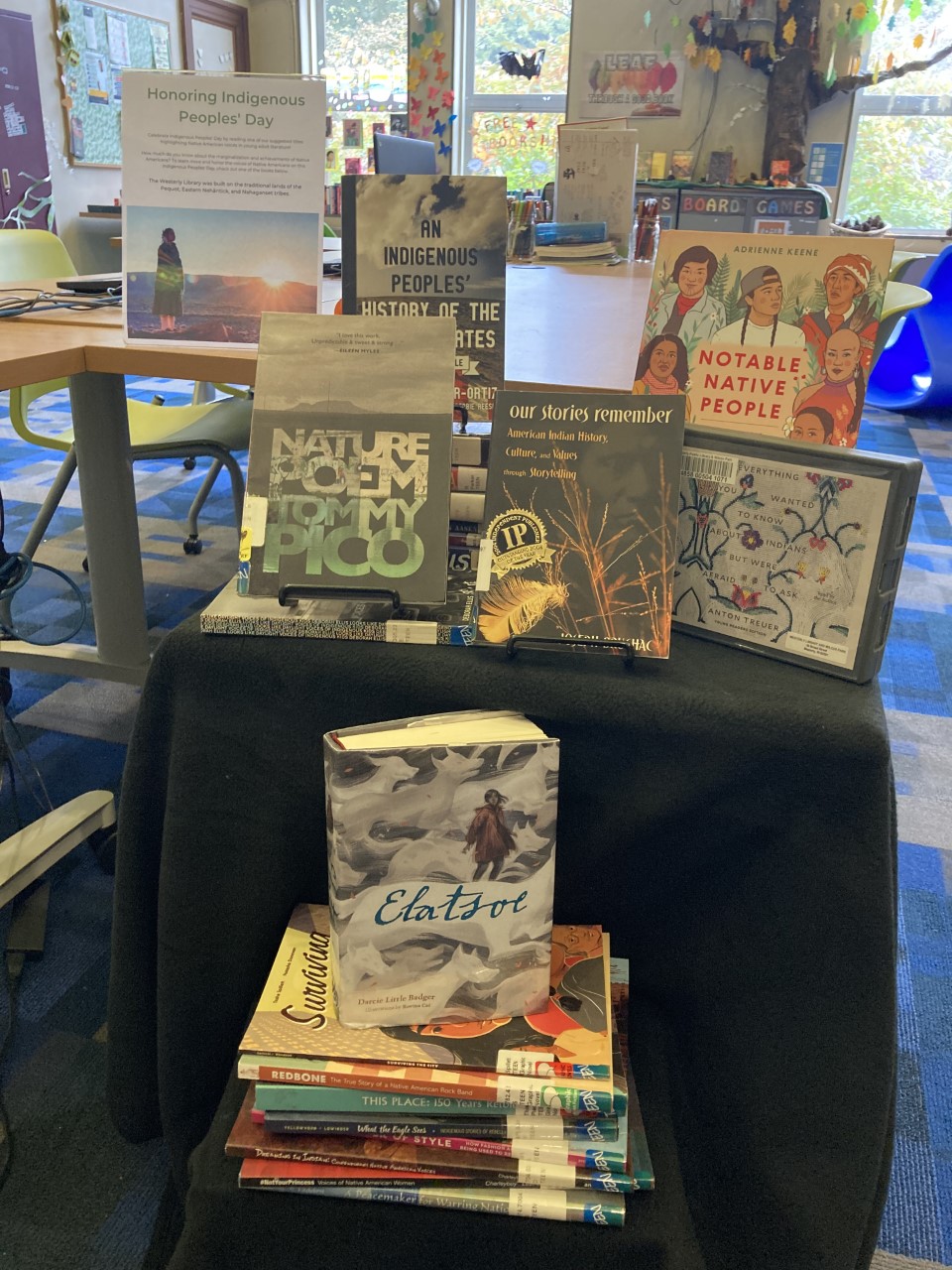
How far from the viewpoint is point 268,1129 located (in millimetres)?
714

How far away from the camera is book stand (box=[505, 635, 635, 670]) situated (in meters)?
0.76

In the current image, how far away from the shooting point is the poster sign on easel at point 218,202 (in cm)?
118

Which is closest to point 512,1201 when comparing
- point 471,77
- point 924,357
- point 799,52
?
point 924,357

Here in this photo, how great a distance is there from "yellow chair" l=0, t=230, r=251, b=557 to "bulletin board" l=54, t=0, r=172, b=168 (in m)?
3.33

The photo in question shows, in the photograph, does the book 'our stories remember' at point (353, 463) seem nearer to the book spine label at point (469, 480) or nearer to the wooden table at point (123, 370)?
the book spine label at point (469, 480)

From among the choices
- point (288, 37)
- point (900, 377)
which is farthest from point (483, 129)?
point (900, 377)

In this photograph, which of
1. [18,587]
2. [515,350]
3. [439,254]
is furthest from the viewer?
[18,587]

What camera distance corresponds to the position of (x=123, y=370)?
49.1 inches

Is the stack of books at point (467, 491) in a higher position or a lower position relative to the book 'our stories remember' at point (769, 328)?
lower

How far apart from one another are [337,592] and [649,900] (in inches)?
15.4

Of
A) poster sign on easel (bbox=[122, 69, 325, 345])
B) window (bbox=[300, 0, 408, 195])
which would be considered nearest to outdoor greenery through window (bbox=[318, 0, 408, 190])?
window (bbox=[300, 0, 408, 195])

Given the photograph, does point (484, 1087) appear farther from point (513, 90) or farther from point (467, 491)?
point (513, 90)

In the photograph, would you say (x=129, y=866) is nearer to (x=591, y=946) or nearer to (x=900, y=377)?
(x=591, y=946)

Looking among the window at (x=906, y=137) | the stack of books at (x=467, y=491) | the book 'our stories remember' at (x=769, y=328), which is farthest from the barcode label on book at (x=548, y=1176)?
the window at (x=906, y=137)
